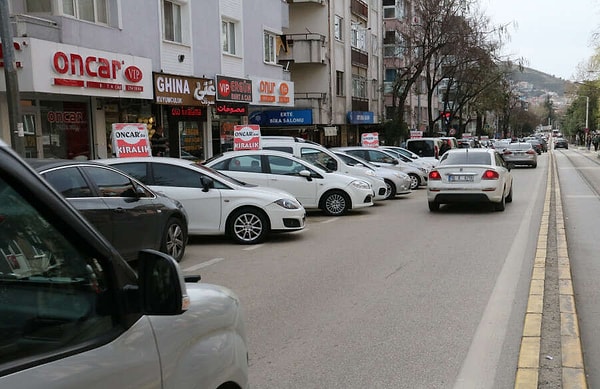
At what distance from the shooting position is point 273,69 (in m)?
26.3

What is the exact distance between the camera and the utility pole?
10242 millimetres

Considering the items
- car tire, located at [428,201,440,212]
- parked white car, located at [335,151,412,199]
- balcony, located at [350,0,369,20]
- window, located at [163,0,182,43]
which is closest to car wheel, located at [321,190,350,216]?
car tire, located at [428,201,440,212]

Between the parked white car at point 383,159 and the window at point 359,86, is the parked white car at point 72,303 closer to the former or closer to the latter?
the parked white car at point 383,159

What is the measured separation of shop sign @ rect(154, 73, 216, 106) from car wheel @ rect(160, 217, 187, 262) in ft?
32.3

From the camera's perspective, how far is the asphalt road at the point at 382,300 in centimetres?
446

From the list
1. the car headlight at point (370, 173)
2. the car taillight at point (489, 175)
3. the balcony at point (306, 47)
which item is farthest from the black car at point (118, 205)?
the balcony at point (306, 47)

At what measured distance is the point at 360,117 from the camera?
3891cm

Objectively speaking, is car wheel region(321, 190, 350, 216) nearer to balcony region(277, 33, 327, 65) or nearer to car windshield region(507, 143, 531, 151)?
balcony region(277, 33, 327, 65)

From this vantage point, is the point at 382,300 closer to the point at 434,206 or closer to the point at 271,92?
the point at 434,206

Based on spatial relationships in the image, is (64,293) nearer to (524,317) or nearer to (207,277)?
(524,317)

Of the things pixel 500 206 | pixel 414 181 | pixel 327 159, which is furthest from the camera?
pixel 414 181

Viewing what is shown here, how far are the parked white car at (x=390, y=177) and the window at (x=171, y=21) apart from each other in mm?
7046

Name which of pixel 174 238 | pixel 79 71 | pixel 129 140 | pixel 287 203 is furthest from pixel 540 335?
pixel 79 71

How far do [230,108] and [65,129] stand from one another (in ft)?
24.9
